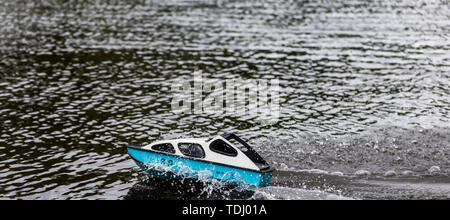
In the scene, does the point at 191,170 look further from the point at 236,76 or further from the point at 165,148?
the point at 236,76

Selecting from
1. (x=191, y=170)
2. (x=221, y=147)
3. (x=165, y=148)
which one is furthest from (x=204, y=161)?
(x=165, y=148)

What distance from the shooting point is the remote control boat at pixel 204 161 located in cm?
2745

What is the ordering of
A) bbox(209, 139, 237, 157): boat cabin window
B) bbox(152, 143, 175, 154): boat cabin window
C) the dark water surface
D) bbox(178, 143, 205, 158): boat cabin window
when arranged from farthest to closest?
the dark water surface, bbox(152, 143, 175, 154): boat cabin window, bbox(178, 143, 205, 158): boat cabin window, bbox(209, 139, 237, 157): boat cabin window

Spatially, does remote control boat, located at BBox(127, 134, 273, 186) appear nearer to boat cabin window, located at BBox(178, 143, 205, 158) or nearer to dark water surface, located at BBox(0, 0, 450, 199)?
boat cabin window, located at BBox(178, 143, 205, 158)

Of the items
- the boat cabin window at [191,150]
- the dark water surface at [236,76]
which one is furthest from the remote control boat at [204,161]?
the dark water surface at [236,76]

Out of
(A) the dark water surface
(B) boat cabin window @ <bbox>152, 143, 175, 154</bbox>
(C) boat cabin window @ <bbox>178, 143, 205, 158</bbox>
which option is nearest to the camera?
(C) boat cabin window @ <bbox>178, 143, 205, 158</bbox>

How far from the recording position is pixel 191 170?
93.0 feet

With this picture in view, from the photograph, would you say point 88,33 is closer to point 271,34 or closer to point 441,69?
point 271,34

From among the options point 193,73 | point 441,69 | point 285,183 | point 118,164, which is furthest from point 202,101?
point 441,69

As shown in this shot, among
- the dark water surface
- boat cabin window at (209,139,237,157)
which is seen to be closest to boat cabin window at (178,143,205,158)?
boat cabin window at (209,139,237,157)

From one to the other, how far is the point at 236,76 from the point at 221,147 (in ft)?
72.4

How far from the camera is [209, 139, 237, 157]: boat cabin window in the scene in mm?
28078
